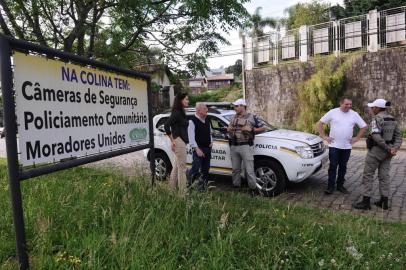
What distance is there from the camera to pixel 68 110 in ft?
10.7

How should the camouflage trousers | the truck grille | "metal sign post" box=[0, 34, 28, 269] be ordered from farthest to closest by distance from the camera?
the truck grille, the camouflage trousers, "metal sign post" box=[0, 34, 28, 269]

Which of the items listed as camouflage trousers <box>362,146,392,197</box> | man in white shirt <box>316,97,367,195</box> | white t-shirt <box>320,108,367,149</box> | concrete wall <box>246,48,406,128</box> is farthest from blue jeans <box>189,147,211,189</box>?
concrete wall <box>246,48,406,128</box>

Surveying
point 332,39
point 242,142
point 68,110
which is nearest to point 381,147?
point 242,142

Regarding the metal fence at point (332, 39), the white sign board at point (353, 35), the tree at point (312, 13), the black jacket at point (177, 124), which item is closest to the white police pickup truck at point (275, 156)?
the black jacket at point (177, 124)

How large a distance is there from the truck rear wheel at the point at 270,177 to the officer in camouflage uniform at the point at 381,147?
142 centimetres

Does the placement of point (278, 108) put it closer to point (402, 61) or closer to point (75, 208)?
point (402, 61)

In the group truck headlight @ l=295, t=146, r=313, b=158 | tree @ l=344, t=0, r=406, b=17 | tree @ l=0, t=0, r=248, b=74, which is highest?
tree @ l=344, t=0, r=406, b=17

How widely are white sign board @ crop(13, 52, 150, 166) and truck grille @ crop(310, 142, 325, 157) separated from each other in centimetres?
404

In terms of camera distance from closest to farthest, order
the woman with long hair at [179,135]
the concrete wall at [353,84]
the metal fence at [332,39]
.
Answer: the woman with long hair at [179,135]
the concrete wall at [353,84]
the metal fence at [332,39]

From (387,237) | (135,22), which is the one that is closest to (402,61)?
(135,22)

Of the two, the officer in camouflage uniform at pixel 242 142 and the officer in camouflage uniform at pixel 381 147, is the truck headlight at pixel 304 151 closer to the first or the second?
the officer in camouflage uniform at pixel 242 142

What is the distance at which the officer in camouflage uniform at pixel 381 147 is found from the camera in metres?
5.82

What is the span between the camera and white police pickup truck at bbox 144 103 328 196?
6.98 m

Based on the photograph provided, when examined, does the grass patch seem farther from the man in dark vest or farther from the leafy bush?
the leafy bush
